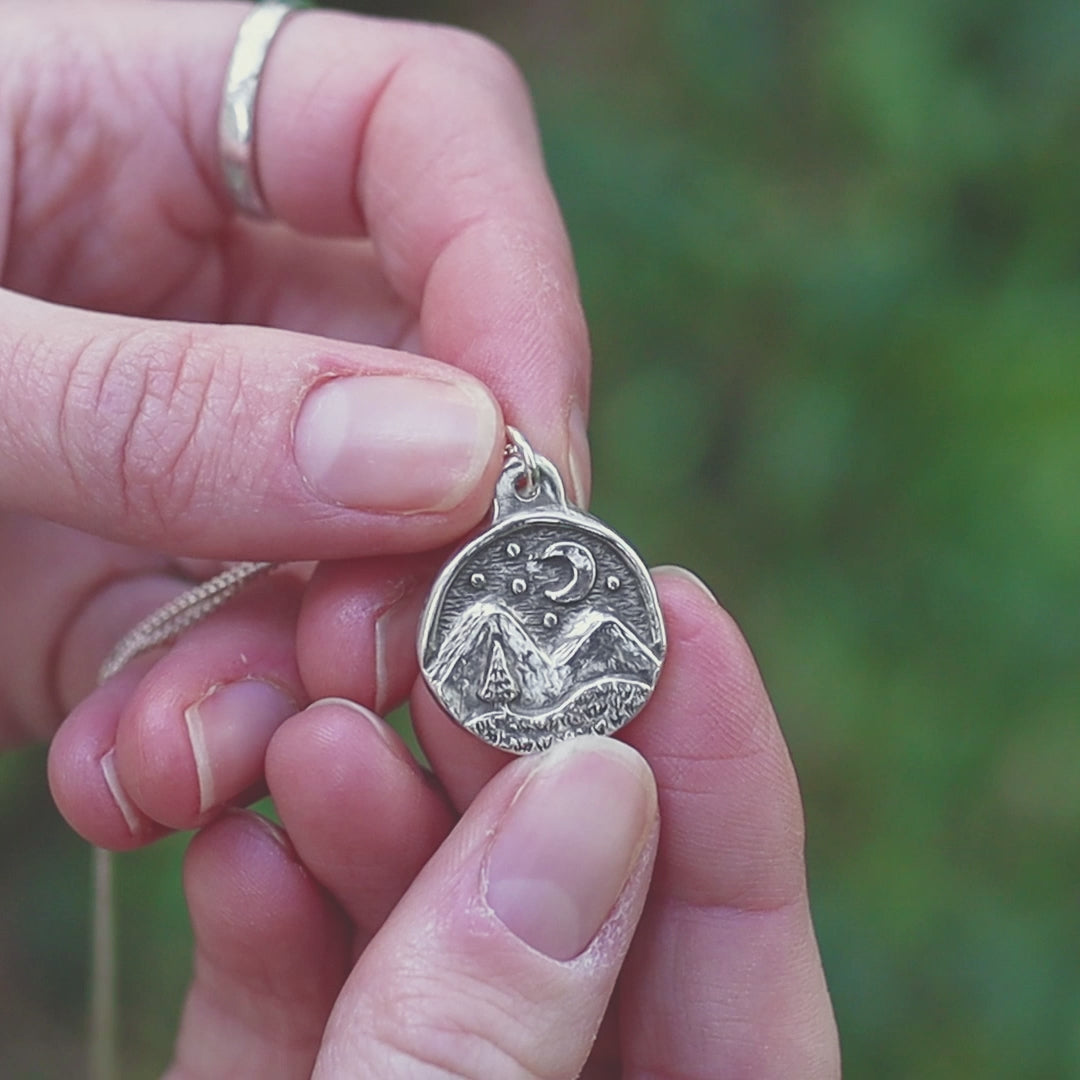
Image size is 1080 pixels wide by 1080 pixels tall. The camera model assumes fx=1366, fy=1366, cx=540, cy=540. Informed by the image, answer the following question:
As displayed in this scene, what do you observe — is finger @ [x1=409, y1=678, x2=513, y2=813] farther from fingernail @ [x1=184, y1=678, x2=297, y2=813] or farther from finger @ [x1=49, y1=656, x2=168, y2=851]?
finger @ [x1=49, y1=656, x2=168, y2=851]

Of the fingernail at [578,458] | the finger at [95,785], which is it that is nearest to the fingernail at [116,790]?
the finger at [95,785]

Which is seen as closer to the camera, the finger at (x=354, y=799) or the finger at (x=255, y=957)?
the finger at (x=354, y=799)

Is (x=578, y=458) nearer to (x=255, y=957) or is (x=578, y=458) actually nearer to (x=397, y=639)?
(x=397, y=639)

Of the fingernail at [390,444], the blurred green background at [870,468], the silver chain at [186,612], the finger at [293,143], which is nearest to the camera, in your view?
the fingernail at [390,444]

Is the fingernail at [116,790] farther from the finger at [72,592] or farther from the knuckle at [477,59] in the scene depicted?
the knuckle at [477,59]

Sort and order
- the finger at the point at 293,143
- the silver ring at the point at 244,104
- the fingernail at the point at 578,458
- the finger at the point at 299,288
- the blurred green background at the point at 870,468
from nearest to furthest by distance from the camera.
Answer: the fingernail at the point at 578,458 → the finger at the point at 293,143 → the silver ring at the point at 244,104 → the finger at the point at 299,288 → the blurred green background at the point at 870,468

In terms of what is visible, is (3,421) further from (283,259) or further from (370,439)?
(283,259)
